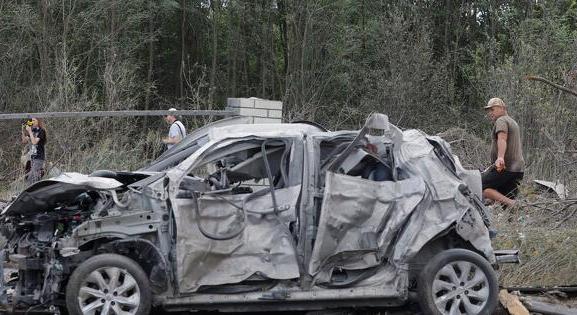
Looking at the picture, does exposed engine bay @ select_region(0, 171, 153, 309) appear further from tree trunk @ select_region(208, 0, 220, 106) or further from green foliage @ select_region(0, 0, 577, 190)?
tree trunk @ select_region(208, 0, 220, 106)

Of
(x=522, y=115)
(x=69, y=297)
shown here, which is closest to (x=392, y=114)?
(x=522, y=115)

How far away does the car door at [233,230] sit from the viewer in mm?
6508

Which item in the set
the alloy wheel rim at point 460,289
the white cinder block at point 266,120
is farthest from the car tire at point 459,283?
the white cinder block at point 266,120

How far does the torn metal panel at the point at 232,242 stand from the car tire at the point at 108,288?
13.9 inches

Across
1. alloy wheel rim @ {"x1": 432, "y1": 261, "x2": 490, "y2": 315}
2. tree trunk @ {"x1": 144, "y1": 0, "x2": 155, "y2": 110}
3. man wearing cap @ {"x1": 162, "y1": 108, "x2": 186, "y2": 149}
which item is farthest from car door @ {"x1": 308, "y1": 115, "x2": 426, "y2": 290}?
tree trunk @ {"x1": 144, "y1": 0, "x2": 155, "y2": 110}

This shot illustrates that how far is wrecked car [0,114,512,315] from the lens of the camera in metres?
6.51

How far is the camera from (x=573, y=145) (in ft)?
44.7

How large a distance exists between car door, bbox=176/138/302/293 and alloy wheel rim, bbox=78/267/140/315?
43 centimetres

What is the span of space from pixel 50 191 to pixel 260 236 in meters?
1.89

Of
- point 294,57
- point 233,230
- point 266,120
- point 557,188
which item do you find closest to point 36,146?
point 266,120

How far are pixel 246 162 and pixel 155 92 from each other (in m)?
19.4

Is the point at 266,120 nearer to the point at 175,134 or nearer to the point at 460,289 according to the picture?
the point at 175,134

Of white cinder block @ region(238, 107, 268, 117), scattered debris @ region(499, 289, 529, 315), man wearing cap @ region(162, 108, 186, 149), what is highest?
white cinder block @ region(238, 107, 268, 117)

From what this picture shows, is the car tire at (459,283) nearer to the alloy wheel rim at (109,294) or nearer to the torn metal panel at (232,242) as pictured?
the torn metal panel at (232,242)
